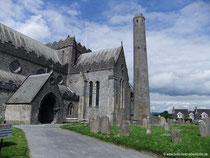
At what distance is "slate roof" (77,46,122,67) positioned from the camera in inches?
1145

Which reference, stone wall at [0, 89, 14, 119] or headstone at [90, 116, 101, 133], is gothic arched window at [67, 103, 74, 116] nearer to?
stone wall at [0, 89, 14, 119]

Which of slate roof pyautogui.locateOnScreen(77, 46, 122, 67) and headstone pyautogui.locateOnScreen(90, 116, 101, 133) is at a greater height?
slate roof pyautogui.locateOnScreen(77, 46, 122, 67)

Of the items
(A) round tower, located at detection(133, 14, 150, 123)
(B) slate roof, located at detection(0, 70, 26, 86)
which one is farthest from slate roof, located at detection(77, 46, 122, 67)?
(B) slate roof, located at detection(0, 70, 26, 86)

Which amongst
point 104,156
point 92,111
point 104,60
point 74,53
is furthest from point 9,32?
point 104,156

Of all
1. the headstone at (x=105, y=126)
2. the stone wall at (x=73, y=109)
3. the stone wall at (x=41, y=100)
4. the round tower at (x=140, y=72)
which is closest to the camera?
the headstone at (x=105, y=126)

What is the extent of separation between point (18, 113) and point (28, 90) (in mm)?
2766

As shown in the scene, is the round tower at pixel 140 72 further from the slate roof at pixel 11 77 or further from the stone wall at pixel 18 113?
the slate roof at pixel 11 77

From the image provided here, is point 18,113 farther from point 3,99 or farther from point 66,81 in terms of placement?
point 66,81

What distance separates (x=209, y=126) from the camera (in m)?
11.6

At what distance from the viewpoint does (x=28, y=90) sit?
18.8m

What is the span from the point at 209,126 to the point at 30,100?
54.2 ft

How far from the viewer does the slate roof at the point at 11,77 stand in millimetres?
19105

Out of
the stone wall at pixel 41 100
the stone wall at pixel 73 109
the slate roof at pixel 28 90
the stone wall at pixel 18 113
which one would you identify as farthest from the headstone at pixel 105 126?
the stone wall at pixel 73 109

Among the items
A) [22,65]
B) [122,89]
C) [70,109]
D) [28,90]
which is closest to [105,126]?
[28,90]
